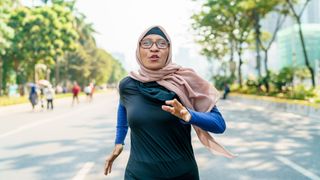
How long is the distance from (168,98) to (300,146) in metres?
8.08

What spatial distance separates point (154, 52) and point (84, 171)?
16.5ft

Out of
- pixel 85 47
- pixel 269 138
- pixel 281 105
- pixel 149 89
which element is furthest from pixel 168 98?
pixel 85 47

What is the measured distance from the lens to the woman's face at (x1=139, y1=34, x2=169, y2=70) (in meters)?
2.59

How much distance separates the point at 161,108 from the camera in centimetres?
253

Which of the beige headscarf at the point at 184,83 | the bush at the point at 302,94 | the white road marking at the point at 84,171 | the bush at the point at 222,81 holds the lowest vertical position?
the bush at the point at 222,81

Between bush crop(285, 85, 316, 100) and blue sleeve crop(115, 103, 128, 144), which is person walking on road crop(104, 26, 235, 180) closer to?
blue sleeve crop(115, 103, 128, 144)

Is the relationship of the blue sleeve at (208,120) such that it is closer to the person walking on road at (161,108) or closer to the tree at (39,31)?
the person walking on road at (161,108)

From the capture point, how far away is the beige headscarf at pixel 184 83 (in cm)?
258

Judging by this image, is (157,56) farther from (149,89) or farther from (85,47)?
(85,47)

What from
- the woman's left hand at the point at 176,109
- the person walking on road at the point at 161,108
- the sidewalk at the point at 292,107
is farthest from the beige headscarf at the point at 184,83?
the sidewalk at the point at 292,107

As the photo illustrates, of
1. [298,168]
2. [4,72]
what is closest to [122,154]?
[298,168]

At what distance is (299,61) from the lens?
147625mm

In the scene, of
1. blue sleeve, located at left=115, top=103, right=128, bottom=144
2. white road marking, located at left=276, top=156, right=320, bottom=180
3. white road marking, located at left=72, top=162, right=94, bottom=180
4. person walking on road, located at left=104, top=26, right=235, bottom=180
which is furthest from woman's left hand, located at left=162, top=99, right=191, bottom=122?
white road marking, located at left=276, top=156, right=320, bottom=180

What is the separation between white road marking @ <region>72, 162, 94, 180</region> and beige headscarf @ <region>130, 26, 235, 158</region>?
4.39 m
